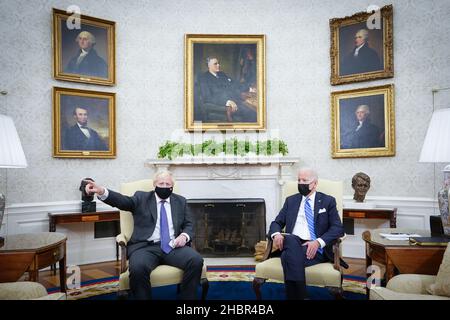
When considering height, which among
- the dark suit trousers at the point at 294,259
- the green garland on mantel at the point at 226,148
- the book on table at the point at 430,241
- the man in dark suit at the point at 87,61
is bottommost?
the dark suit trousers at the point at 294,259

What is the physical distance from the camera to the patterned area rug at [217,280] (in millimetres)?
4094

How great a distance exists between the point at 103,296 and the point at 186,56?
4248mm

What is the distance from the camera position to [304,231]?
3629 millimetres

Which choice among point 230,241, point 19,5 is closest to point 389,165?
point 230,241

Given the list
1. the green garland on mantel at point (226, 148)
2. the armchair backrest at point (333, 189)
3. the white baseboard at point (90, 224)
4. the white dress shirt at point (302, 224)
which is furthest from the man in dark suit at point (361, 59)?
the white dress shirt at point (302, 224)

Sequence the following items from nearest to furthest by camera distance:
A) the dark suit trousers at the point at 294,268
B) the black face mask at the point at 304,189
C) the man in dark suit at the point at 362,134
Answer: the dark suit trousers at the point at 294,268
the black face mask at the point at 304,189
the man in dark suit at the point at 362,134

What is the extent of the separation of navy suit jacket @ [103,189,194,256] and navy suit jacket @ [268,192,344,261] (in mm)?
954

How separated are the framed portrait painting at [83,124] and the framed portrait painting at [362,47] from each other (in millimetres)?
4024

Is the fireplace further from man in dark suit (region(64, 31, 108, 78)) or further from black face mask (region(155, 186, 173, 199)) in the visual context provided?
man in dark suit (region(64, 31, 108, 78))

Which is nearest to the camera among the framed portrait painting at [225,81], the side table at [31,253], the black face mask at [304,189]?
the side table at [31,253]

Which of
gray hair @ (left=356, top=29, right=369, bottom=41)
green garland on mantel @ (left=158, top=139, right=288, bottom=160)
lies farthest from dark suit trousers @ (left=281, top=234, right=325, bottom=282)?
gray hair @ (left=356, top=29, right=369, bottom=41)

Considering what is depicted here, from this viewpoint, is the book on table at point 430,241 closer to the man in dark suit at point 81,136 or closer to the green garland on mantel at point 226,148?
the green garland on mantel at point 226,148

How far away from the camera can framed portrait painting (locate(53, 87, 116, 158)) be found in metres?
5.58

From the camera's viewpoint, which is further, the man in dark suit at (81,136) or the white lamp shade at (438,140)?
the man in dark suit at (81,136)
